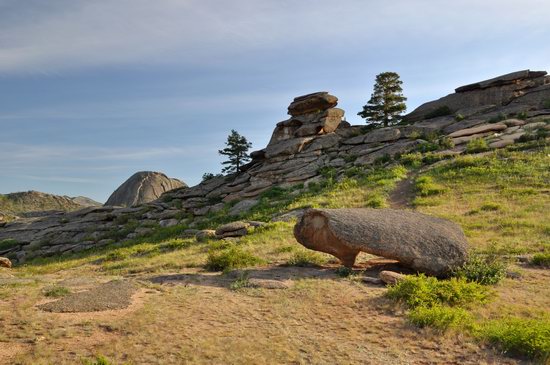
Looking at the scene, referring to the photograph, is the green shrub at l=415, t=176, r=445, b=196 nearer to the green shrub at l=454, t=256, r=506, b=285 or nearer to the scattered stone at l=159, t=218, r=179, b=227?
the green shrub at l=454, t=256, r=506, b=285

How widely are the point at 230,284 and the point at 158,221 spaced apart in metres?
25.0

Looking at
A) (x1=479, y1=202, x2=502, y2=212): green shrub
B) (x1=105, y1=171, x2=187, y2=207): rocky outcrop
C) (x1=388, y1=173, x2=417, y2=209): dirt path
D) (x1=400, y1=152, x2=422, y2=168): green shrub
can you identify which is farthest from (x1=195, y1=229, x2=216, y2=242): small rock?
(x1=105, y1=171, x2=187, y2=207): rocky outcrop

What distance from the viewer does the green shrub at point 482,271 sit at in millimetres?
10344

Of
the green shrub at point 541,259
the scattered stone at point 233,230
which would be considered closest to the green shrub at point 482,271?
the green shrub at point 541,259

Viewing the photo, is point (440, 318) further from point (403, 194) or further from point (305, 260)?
point (403, 194)

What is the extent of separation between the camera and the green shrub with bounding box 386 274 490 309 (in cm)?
865

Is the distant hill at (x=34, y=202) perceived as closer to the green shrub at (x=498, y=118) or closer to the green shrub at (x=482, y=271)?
the green shrub at (x=498, y=118)

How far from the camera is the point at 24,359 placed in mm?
6250

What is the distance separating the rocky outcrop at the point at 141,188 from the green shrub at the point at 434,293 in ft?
152

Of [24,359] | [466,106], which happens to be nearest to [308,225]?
[24,359]

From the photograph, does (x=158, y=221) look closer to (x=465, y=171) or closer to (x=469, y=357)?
(x=465, y=171)

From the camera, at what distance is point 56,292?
9391mm

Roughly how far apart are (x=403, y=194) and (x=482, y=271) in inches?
542

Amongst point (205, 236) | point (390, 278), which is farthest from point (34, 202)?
point (390, 278)
